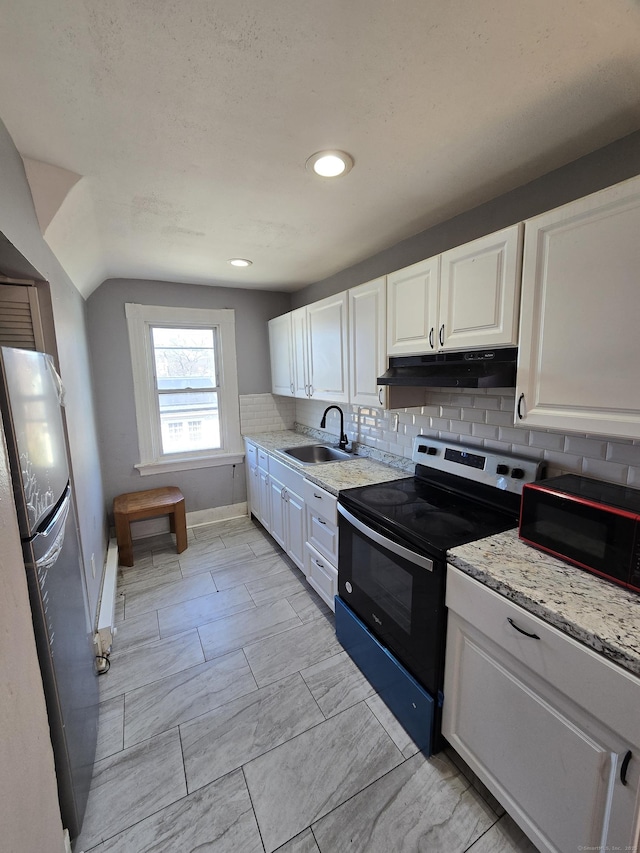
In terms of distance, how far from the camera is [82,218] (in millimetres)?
1735

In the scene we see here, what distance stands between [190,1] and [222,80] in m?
0.22

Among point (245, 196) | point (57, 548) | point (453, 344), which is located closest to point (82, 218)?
point (245, 196)

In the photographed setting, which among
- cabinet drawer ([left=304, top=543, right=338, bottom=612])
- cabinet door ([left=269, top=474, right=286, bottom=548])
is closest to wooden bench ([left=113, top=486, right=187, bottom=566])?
cabinet door ([left=269, top=474, right=286, bottom=548])

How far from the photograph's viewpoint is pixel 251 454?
11.7 ft

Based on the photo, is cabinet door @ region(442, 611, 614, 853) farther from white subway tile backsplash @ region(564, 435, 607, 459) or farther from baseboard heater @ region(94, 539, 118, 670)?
baseboard heater @ region(94, 539, 118, 670)

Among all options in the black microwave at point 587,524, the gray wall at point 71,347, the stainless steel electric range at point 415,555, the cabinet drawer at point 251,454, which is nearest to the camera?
the black microwave at point 587,524

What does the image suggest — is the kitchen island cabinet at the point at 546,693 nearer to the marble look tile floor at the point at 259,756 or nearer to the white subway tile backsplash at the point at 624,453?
the marble look tile floor at the point at 259,756

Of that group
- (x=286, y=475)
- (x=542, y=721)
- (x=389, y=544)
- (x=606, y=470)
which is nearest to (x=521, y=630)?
(x=542, y=721)

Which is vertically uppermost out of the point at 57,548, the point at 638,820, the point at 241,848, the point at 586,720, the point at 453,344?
the point at 453,344

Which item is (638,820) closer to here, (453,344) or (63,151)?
(453,344)

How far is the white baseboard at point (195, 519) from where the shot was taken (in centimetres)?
331

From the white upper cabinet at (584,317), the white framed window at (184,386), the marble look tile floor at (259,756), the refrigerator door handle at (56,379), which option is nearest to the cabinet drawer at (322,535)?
the marble look tile floor at (259,756)

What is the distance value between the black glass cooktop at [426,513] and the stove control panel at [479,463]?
129 mm

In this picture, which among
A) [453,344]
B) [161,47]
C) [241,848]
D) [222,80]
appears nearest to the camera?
[161,47]
